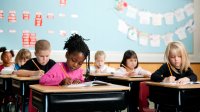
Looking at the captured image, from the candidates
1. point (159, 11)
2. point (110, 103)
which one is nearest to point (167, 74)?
point (110, 103)

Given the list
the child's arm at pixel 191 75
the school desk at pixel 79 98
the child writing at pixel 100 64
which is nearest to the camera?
the school desk at pixel 79 98

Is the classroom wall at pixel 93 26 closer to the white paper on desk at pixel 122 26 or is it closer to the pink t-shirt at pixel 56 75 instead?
the white paper on desk at pixel 122 26

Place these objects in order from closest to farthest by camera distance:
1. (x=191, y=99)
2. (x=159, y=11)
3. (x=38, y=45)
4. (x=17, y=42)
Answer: (x=191, y=99)
(x=38, y=45)
(x=17, y=42)
(x=159, y=11)

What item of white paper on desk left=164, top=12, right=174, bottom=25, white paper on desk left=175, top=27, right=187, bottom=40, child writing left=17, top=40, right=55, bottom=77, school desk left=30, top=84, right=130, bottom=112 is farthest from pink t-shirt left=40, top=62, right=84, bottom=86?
white paper on desk left=175, top=27, right=187, bottom=40

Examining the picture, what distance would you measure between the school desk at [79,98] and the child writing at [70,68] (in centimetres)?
21

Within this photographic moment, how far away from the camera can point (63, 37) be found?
586 centimetres

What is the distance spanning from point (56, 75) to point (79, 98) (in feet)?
1.44

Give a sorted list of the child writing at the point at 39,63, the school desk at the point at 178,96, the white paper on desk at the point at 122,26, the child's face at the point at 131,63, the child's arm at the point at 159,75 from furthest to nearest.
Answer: the white paper on desk at the point at 122,26 → the child's face at the point at 131,63 → the child writing at the point at 39,63 → the child's arm at the point at 159,75 → the school desk at the point at 178,96

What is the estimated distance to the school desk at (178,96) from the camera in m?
2.69

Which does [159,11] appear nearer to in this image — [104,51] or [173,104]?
[104,51]

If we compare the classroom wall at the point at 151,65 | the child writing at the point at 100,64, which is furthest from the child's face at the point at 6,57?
the classroom wall at the point at 151,65

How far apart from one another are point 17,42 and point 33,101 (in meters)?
3.25

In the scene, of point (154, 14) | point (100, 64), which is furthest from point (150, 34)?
point (100, 64)

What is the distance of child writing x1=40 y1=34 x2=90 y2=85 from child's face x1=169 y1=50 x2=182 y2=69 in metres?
0.99
